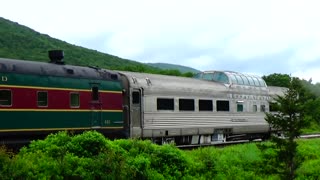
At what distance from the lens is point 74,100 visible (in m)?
19.7

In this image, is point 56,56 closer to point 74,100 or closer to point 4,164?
point 74,100

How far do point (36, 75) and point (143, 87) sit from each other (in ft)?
20.9

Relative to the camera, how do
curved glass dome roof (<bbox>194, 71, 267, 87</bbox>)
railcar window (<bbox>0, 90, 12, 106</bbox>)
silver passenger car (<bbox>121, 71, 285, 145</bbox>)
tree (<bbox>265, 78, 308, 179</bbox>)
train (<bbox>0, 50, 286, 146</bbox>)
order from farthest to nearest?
curved glass dome roof (<bbox>194, 71, 267, 87</bbox>) < silver passenger car (<bbox>121, 71, 285, 145</bbox>) < train (<bbox>0, 50, 286, 146</bbox>) < railcar window (<bbox>0, 90, 12, 106</bbox>) < tree (<bbox>265, 78, 308, 179</bbox>)

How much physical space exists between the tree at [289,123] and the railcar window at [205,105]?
10365 millimetres

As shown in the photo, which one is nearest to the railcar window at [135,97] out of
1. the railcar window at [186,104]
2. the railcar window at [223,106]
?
the railcar window at [186,104]

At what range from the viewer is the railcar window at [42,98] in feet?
59.8

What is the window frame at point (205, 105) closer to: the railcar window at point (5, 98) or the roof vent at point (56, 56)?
the roof vent at point (56, 56)

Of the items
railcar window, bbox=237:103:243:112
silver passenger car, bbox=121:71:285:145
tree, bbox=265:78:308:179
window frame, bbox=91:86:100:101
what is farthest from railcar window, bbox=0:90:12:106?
railcar window, bbox=237:103:243:112

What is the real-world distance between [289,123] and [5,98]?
9.29 meters

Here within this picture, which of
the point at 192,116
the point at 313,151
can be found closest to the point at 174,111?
the point at 192,116

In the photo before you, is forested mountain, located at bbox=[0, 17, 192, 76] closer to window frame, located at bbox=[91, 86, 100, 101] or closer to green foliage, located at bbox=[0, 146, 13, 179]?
window frame, located at bbox=[91, 86, 100, 101]

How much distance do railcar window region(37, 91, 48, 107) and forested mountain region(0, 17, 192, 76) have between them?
178 feet

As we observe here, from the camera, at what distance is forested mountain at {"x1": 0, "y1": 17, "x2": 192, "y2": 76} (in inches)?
3105

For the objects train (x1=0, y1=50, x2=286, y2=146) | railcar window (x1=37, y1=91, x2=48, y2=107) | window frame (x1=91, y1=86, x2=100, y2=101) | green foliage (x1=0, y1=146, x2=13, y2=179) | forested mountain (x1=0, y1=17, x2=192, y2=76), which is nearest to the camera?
green foliage (x1=0, y1=146, x2=13, y2=179)
